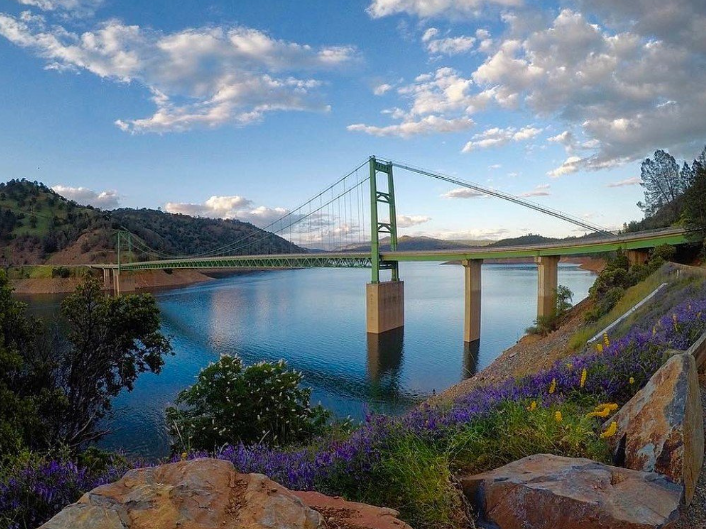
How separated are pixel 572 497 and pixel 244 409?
9.15 metres

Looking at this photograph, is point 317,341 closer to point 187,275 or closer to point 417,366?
point 417,366

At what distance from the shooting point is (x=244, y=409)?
34.8 feet

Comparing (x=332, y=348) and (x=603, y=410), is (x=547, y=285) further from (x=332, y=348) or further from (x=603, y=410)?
(x=603, y=410)

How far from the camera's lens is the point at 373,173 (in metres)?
50.5

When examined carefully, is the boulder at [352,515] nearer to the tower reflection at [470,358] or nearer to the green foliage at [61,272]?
the tower reflection at [470,358]

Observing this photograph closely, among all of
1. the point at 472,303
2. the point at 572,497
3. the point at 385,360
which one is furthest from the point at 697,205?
the point at 572,497

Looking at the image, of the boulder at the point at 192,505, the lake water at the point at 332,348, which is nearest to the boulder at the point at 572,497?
the boulder at the point at 192,505

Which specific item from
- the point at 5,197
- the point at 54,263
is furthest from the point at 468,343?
the point at 5,197

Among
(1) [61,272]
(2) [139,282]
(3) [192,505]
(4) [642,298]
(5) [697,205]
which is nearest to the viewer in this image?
(3) [192,505]

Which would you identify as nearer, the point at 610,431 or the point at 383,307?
the point at 610,431

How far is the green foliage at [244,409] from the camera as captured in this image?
1029 centimetres

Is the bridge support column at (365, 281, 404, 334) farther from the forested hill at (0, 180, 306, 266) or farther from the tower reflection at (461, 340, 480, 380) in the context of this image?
the forested hill at (0, 180, 306, 266)

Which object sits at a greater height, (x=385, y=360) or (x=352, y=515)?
(x=352, y=515)

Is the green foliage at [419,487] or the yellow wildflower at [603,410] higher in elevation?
the yellow wildflower at [603,410]
